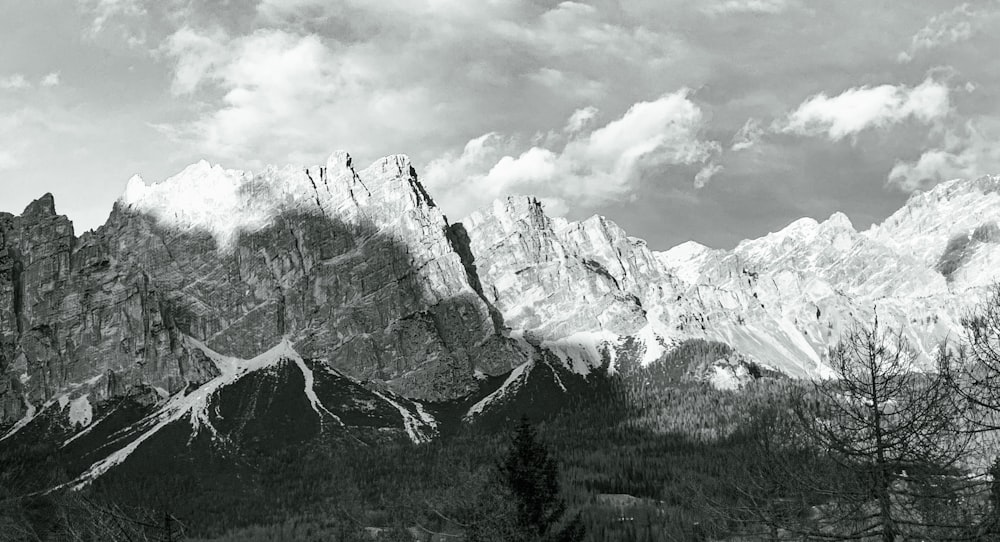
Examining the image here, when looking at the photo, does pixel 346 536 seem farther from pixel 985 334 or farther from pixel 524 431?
pixel 985 334

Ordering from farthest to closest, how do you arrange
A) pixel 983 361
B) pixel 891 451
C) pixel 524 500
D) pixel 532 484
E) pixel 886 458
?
pixel 532 484, pixel 524 500, pixel 891 451, pixel 886 458, pixel 983 361

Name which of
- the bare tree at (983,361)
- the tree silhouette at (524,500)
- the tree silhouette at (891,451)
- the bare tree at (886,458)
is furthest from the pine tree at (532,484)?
the bare tree at (983,361)

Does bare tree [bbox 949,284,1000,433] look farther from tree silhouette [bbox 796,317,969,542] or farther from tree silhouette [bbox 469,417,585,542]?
tree silhouette [bbox 469,417,585,542]

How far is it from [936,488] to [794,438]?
15055 mm

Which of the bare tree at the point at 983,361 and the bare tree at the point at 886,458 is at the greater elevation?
the bare tree at the point at 983,361

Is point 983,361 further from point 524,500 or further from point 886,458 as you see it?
point 524,500

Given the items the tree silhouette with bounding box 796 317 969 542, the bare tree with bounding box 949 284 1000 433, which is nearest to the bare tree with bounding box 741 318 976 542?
the tree silhouette with bounding box 796 317 969 542

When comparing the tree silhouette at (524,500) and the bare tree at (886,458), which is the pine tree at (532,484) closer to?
the tree silhouette at (524,500)

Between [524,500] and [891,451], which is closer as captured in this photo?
[891,451]

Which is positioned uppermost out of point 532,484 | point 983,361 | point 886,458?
point 983,361

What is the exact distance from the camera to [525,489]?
2712 inches

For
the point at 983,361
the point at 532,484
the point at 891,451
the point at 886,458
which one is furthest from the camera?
the point at 532,484

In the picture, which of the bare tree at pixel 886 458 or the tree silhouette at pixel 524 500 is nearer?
the bare tree at pixel 886 458

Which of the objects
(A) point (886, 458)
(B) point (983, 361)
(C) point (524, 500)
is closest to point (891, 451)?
(A) point (886, 458)
